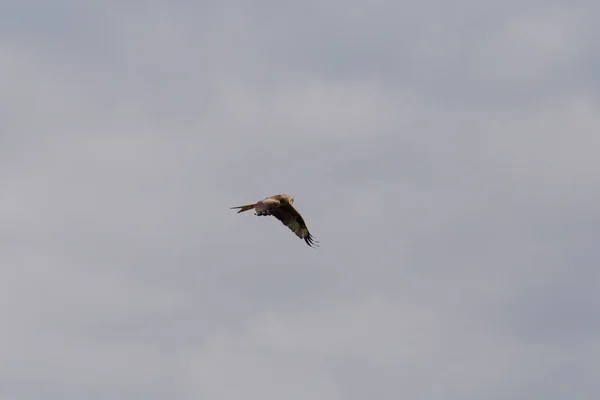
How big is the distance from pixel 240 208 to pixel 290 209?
1884 millimetres

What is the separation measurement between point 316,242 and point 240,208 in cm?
364

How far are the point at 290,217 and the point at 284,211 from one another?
585 mm

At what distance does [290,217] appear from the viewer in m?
83.9

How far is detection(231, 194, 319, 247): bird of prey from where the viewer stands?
268ft

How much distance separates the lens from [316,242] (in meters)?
84.6

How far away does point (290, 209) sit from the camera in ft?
273

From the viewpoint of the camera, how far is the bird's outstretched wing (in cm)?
8200

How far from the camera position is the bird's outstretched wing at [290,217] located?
3228 inches

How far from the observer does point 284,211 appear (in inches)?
3285

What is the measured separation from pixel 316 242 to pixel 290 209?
2089 mm

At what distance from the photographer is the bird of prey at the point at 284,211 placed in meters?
81.8

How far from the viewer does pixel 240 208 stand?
82.5 meters
